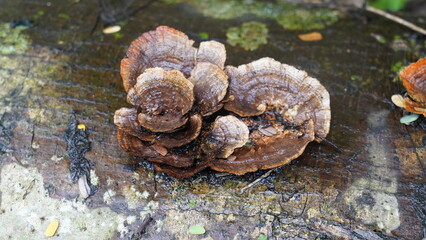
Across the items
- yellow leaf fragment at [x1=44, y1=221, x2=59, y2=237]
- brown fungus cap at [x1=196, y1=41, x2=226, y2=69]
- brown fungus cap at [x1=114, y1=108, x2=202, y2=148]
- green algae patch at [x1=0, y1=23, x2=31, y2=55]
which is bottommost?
yellow leaf fragment at [x1=44, y1=221, x2=59, y2=237]

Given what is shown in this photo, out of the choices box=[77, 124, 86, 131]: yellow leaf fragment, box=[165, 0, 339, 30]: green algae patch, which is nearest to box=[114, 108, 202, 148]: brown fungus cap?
box=[77, 124, 86, 131]: yellow leaf fragment

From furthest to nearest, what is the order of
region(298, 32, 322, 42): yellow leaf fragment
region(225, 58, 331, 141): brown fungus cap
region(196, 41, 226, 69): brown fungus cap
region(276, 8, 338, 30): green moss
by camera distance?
region(276, 8, 338, 30): green moss < region(298, 32, 322, 42): yellow leaf fragment < region(196, 41, 226, 69): brown fungus cap < region(225, 58, 331, 141): brown fungus cap

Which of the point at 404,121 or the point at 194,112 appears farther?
the point at 404,121

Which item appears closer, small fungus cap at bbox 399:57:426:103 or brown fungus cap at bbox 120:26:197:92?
brown fungus cap at bbox 120:26:197:92

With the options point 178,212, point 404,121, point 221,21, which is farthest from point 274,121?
point 221,21

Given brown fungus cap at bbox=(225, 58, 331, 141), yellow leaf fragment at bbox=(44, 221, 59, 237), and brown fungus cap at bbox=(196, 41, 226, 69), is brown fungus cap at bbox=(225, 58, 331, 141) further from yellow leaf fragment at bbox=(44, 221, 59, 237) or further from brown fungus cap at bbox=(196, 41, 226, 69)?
yellow leaf fragment at bbox=(44, 221, 59, 237)

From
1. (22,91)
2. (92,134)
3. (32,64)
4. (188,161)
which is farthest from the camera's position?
(32,64)

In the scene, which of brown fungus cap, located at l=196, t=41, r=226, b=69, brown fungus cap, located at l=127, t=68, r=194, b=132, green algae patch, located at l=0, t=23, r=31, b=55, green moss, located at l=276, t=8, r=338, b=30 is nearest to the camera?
brown fungus cap, located at l=127, t=68, r=194, b=132

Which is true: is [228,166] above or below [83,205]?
above

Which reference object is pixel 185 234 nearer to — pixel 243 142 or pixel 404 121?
pixel 243 142
